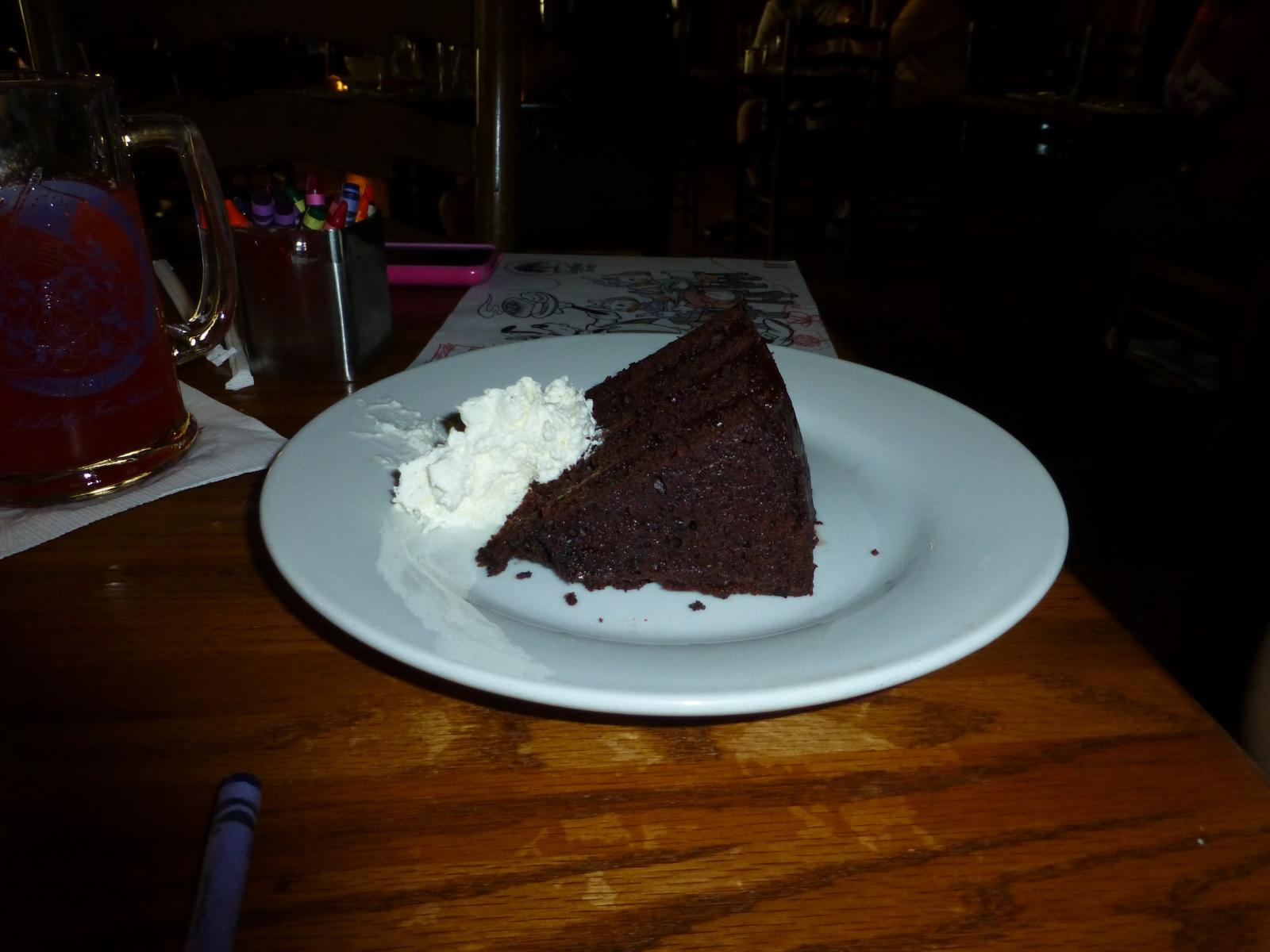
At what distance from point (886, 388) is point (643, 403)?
0.38 m

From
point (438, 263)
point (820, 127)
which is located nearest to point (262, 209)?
point (438, 263)

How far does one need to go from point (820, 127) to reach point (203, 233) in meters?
6.18

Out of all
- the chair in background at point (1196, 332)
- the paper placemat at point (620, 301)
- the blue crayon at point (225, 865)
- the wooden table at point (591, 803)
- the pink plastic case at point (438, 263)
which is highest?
the pink plastic case at point (438, 263)

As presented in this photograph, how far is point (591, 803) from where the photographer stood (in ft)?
2.04

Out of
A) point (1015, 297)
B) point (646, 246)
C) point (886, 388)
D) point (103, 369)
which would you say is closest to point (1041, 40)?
point (1015, 297)

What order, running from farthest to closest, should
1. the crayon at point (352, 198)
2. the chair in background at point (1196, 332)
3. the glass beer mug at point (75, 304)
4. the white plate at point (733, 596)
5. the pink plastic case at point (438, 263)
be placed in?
the chair in background at point (1196, 332) → the pink plastic case at point (438, 263) → the crayon at point (352, 198) → the glass beer mug at point (75, 304) → the white plate at point (733, 596)

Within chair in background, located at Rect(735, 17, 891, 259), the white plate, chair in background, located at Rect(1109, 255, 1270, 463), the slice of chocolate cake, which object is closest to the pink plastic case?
the white plate

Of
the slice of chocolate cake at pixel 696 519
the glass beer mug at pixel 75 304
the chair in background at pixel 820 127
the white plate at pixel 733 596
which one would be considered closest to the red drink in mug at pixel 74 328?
the glass beer mug at pixel 75 304

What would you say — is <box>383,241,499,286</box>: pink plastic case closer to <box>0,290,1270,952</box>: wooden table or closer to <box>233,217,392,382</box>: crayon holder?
<box>233,217,392,382</box>: crayon holder

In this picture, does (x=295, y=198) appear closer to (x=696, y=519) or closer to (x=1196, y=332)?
(x=696, y=519)

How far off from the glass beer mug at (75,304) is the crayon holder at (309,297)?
245mm

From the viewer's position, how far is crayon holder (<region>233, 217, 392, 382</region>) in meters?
1.26

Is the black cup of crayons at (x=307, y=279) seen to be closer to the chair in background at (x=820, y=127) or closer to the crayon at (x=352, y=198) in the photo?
the crayon at (x=352, y=198)

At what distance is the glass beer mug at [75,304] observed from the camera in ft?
2.78
